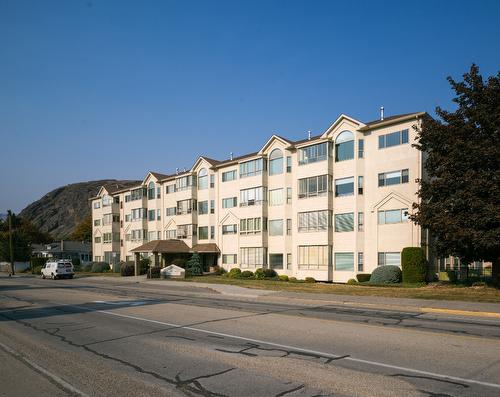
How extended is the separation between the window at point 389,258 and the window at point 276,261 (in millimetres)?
10823

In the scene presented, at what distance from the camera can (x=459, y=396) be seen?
628 centimetres

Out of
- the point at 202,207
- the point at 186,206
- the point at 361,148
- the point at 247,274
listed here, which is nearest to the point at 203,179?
the point at 202,207

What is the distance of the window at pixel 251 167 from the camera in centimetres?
4441

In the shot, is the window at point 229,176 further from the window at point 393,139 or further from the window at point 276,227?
the window at point 393,139

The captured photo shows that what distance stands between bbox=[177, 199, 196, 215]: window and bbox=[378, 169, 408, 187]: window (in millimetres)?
25265

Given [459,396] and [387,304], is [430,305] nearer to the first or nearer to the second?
[387,304]

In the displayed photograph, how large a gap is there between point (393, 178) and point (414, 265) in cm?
693

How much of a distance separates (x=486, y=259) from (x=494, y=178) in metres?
4.90

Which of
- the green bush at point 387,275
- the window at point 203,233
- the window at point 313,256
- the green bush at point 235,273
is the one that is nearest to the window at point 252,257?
the green bush at point 235,273

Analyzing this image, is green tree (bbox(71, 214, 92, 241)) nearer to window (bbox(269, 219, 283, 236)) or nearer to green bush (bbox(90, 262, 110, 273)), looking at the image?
green bush (bbox(90, 262, 110, 273))

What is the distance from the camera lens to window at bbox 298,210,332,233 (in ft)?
123

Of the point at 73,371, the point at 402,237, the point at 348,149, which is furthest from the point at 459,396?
the point at 348,149

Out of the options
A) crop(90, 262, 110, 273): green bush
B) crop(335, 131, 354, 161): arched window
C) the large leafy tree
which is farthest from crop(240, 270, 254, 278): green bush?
crop(90, 262, 110, 273): green bush

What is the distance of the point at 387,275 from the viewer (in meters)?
30.9
